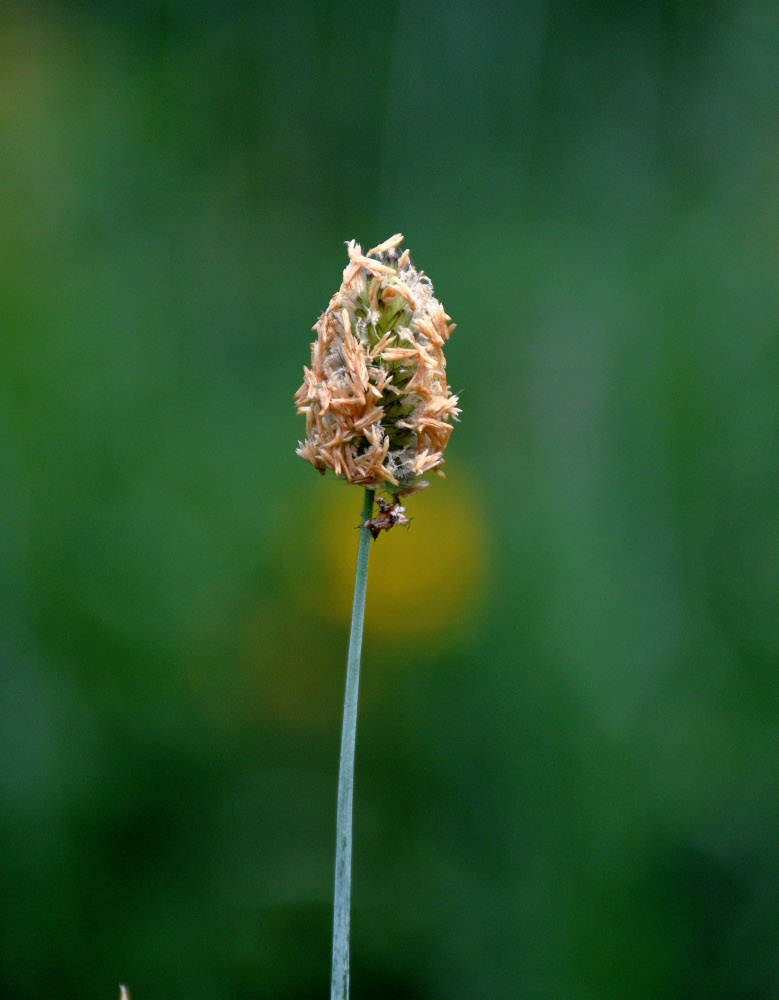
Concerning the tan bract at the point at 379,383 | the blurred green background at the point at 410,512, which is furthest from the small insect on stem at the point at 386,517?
the blurred green background at the point at 410,512

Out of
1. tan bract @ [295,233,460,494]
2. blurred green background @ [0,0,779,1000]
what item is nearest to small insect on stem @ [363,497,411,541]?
tan bract @ [295,233,460,494]

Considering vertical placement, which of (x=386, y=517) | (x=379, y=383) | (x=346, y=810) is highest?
(x=379, y=383)

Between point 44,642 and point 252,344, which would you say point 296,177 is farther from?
point 44,642

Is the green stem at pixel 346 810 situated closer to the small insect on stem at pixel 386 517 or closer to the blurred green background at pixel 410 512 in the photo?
the small insect on stem at pixel 386 517

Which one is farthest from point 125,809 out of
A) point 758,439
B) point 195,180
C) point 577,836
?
point 195,180

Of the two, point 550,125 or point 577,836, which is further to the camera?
point 550,125

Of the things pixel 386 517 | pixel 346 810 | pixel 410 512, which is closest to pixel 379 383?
pixel 386 517

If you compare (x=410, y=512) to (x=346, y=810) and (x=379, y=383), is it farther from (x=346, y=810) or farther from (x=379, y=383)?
(x=346, y=810)

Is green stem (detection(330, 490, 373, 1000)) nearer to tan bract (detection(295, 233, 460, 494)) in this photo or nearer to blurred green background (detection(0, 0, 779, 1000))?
tan bract (detection(295, 233, 460, 494))
